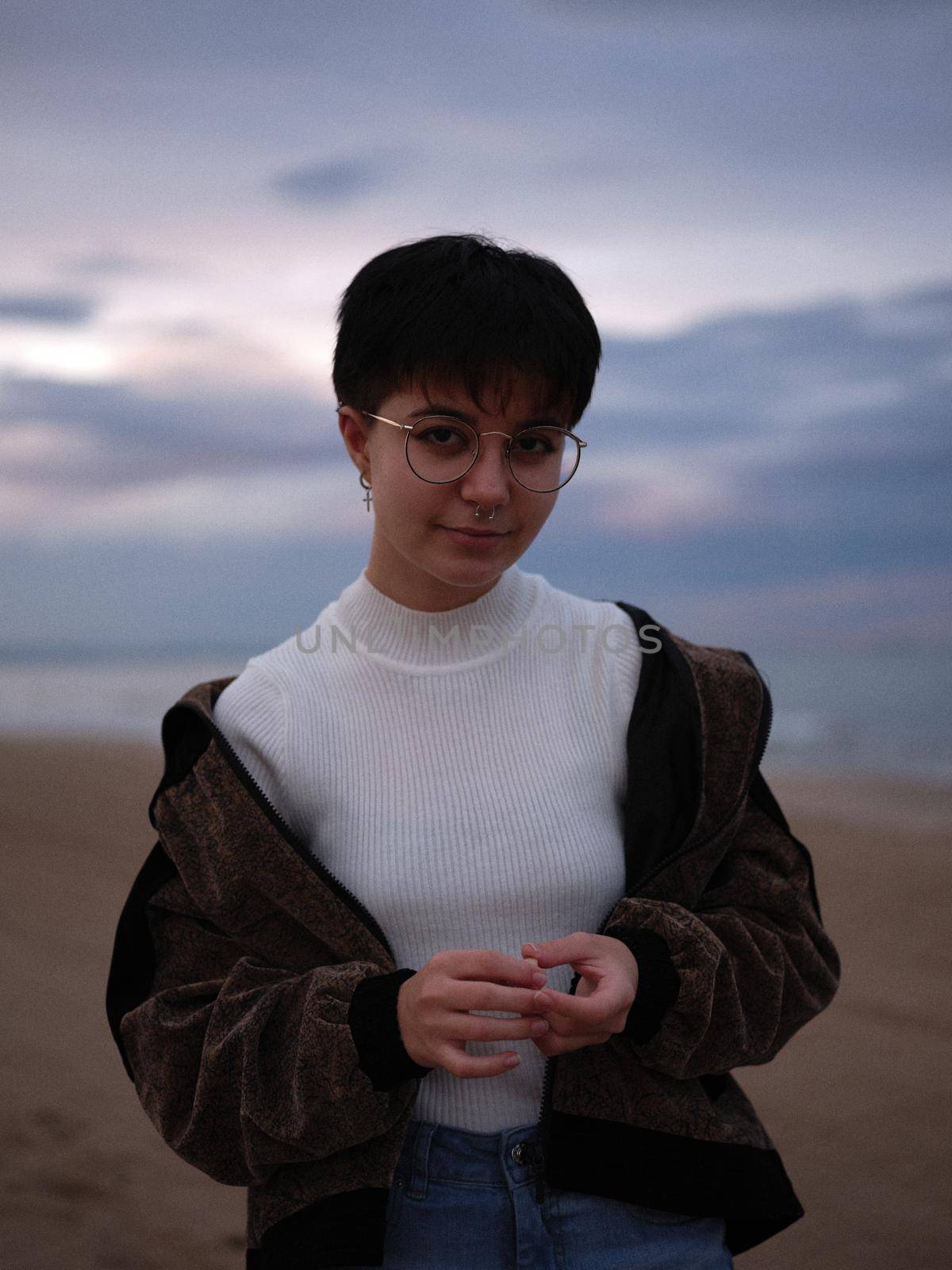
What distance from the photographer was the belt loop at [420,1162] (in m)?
1.65

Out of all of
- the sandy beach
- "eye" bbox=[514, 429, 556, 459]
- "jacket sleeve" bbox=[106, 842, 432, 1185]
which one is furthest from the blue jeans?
the sandy beach

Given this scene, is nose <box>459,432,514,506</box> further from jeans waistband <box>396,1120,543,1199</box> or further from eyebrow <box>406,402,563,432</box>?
jeans waistband <box>396,1120,543,1199</box>

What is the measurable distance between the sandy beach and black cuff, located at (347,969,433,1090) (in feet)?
5.86

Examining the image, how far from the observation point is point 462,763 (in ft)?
5.98

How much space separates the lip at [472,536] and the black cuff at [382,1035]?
0.57 m

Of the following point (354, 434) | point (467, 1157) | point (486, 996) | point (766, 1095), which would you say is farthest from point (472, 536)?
point (766, 1095)

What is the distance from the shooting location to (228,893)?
66.8 inches

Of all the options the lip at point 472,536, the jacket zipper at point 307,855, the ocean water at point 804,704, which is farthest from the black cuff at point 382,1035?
the ocean water at point 804,704

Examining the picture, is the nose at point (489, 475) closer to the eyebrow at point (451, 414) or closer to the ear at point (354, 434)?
the eyebrow at point (451, 414)

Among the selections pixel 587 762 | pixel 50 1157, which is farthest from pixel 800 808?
pixel 587 762

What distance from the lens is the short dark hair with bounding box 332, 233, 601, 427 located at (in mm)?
1637

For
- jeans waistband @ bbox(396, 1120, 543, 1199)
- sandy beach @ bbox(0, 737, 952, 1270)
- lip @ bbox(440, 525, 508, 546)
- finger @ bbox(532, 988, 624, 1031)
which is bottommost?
sandy beach @ bbox(0, 737, 952, 1270)

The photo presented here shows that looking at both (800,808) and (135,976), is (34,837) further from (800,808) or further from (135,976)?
(135,976)

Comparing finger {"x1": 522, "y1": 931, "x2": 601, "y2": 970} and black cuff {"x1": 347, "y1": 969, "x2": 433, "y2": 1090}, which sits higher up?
finger {"x1": 522, "y1": 931, "x2": 601, "y2": 970}
